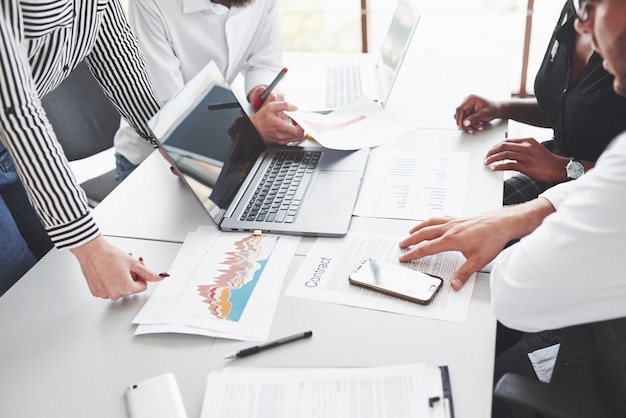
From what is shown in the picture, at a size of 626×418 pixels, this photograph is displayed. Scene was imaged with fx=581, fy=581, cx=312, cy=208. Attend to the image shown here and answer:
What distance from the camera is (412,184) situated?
1306 mm

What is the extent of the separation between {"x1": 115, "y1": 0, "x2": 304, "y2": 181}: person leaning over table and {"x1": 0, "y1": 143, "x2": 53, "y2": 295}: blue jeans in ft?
1.14

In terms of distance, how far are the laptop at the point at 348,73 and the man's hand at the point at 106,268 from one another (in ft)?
2.60

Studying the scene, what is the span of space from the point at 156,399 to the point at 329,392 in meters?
0.25

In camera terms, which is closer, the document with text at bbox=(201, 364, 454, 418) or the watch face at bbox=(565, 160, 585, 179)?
the document with text at bbox=(201, 364, 454, 418)

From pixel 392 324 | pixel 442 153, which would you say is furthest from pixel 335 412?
pixel 442 153

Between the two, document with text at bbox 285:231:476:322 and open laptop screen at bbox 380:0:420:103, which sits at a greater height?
open laptop screen at bbox 380:0:420:103

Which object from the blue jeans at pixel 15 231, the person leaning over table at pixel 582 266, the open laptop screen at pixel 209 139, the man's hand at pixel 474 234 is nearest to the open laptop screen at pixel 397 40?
the open laptop screen at pixel 209 139

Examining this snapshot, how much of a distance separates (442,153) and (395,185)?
183 mm

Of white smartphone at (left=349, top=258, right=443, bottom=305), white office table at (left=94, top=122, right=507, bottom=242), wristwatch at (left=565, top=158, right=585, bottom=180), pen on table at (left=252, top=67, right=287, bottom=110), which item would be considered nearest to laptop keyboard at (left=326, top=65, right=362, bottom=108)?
pen on table at (left=252, top=67, right=287, bottom=110)

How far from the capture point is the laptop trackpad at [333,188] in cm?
126

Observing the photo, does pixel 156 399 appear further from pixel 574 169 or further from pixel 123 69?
pixel 574 169

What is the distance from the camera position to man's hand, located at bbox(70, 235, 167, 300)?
3.35 ft

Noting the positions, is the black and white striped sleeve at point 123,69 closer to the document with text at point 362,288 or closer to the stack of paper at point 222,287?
the stack of paper at point 222,287

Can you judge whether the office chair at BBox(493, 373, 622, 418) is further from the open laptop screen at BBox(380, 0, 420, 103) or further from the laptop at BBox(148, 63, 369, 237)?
the open laptop screen at BBox(380, 0, 420, 103)
